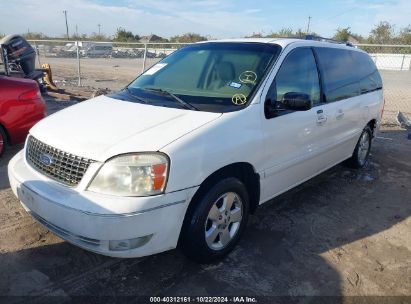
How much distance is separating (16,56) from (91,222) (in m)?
9.52

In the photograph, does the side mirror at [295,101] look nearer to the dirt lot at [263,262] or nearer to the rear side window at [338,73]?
the rear side window at [338,73]

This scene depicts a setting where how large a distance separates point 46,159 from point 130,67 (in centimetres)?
2575

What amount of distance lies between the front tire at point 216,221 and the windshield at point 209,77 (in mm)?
688

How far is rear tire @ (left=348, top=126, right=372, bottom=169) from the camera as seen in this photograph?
5.71 m

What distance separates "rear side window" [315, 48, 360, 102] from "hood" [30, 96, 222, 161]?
6.29 feet

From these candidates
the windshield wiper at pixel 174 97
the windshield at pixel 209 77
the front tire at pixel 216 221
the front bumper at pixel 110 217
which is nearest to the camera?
the front bumper at pixel 110 217

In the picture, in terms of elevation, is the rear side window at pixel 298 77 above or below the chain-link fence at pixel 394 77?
above

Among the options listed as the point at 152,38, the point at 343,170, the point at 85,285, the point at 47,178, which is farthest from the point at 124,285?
the point at 152,38

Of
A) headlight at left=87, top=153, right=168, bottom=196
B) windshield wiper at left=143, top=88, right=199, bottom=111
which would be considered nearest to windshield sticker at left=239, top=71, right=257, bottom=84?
windshield wiper at left=143, top=88, right=199, bottom=111

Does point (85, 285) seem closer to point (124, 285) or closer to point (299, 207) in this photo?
point (124, 285)

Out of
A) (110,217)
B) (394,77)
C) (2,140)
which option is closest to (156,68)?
(110,217)

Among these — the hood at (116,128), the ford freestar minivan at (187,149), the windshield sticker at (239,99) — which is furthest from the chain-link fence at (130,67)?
the hood at (116,128)

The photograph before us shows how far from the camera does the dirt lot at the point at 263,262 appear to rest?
116 inches

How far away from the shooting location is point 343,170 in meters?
5.96
